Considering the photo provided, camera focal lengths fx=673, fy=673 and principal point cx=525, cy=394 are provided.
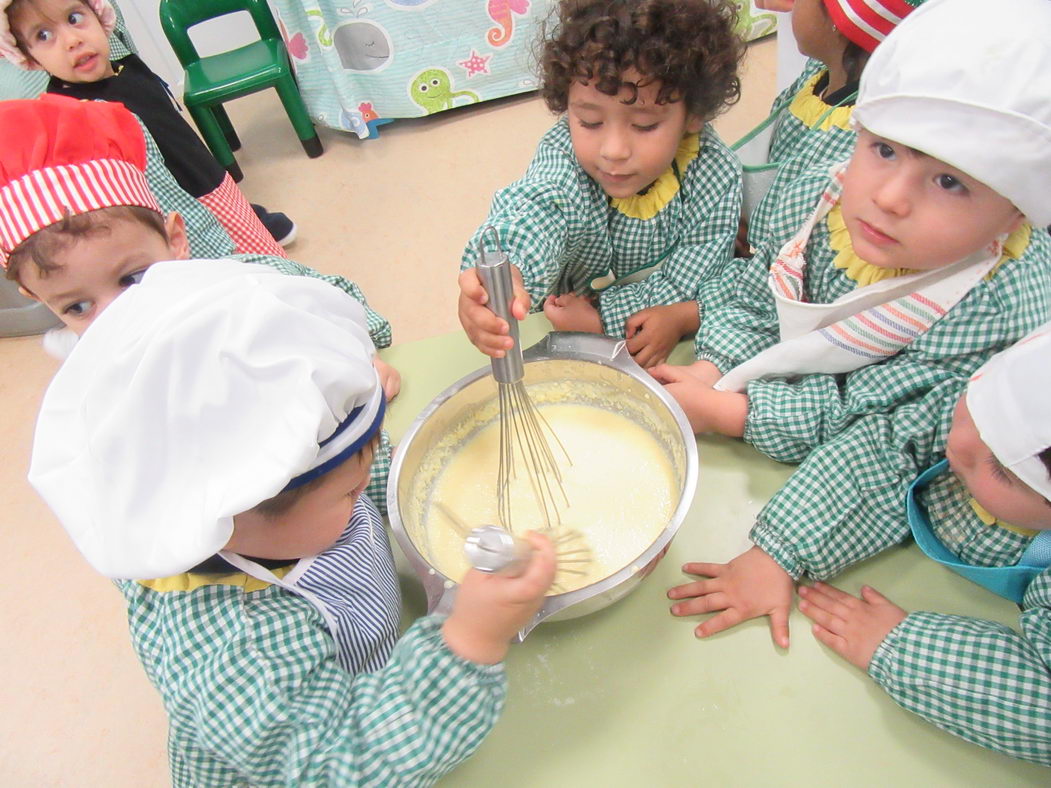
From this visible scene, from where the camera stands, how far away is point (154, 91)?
5.47 ft

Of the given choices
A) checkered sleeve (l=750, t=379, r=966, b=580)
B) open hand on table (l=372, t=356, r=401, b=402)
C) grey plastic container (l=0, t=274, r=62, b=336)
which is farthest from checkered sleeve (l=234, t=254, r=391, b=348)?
grey plastic container (l=0, t=274, r=62, b=336)

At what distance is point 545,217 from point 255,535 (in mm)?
591

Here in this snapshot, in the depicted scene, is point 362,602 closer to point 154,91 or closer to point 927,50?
point 927,50

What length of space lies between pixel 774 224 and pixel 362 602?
2.31ft

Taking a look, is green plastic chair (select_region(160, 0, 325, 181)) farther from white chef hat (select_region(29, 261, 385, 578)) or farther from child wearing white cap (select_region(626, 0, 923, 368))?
white chef hat (select_region(29, 261, 385, 578))

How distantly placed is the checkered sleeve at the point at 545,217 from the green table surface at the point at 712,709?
0.42 metres

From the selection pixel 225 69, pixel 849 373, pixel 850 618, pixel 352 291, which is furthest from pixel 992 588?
pixel 225 69

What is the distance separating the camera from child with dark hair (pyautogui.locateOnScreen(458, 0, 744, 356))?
0.83m

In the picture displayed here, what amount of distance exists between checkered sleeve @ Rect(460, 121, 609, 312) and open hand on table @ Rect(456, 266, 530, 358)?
0.14 metres

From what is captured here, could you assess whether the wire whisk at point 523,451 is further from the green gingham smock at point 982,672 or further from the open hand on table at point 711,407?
the green gingham smock at point 982,672

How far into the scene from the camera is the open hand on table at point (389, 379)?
0.86 m

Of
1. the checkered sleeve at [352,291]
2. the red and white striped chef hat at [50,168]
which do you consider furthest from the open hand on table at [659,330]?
the red and white striped chef hat at [50,168]

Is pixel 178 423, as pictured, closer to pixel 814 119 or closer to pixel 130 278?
pixel 130 278

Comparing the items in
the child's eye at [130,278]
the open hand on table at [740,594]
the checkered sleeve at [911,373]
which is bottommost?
the open hand on table at [740,594]
